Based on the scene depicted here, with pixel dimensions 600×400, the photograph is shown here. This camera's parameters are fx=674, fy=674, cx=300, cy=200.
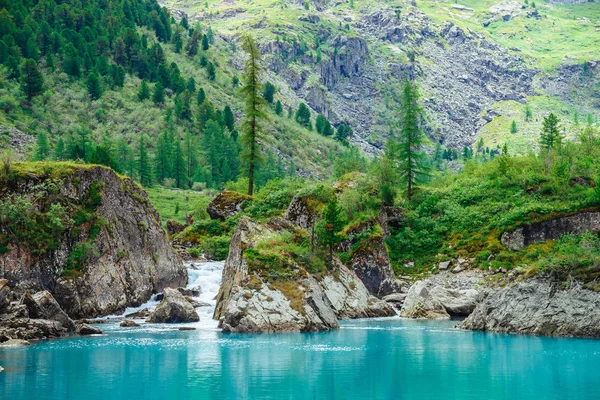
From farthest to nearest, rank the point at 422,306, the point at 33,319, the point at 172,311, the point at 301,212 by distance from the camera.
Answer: the point at 301,212 < the point at 422,306 < the point at 172,311 < the point at 33,319

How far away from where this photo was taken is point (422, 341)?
4822cm

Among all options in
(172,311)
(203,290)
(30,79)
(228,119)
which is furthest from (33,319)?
(228,119)

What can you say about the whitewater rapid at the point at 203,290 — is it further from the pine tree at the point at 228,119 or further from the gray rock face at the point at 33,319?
the pine tree at the point at 228,119

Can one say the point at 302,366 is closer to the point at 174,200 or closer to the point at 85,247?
the point at 85,247

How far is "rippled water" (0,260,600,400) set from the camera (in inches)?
1188

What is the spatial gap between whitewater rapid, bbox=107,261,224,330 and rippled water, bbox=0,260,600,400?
5.09m

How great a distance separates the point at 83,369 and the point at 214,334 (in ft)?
51.2

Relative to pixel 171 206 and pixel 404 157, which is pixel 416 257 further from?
pixel 171 206

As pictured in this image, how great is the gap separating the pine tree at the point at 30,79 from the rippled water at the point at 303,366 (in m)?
107

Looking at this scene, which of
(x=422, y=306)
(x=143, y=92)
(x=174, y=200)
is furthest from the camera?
(x=143, y=92)

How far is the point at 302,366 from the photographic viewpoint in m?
36.8

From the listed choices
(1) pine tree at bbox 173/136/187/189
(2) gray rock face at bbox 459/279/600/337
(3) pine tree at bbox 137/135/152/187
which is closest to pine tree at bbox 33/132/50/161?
(3) pine tree at bbox 137/135/152/187

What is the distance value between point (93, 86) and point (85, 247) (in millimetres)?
Result: 109012

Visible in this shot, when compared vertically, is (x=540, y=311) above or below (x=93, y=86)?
below
